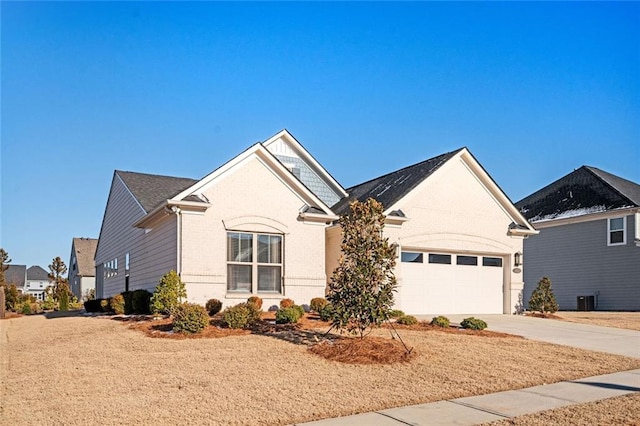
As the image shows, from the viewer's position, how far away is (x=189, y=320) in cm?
1361

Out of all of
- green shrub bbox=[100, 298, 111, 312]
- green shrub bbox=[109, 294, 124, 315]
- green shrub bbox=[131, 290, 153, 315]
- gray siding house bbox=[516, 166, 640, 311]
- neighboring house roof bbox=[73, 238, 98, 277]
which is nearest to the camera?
green shrub bbox=[131, 290, 153, 315]

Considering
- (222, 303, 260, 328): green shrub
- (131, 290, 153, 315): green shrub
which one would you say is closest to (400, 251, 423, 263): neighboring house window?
(222, 303, 260, 328): green shrub

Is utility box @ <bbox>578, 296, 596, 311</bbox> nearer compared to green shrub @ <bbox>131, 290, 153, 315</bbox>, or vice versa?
green shrub @ <bbox>131, 290, 153, 315</bbox>

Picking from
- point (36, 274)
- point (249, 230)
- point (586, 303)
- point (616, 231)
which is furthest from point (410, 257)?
point (36, 274)

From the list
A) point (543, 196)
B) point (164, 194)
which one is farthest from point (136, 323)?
point (543, 196)

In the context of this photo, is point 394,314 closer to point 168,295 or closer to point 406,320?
point 406,320

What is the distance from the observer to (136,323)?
16062 millimetres

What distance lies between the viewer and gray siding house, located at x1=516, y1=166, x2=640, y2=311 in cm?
2628

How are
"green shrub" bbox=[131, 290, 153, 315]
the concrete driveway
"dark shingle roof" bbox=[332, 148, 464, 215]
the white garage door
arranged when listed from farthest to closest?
1. "dark shingle roof" bbox=[332, 148, 464, 215]
2. the white garage door
3. "green shrub" bbox=[131, 290, 153, 315]
4. the concrete driveway

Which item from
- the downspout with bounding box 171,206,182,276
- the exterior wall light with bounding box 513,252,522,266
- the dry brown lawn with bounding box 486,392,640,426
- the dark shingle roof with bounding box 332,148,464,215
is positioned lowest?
the dry brown lawn with bounding box 486,392,640,426

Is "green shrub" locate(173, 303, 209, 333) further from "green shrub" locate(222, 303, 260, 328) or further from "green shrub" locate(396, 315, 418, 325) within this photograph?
"green shrub" locate(396, 315, 418, 325)

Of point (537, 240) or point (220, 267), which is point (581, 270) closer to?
point (537, 240)

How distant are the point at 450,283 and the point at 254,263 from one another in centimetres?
768

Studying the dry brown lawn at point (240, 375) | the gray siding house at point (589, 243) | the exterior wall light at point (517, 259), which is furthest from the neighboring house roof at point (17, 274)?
the exterior wall light at point (517, 259)
